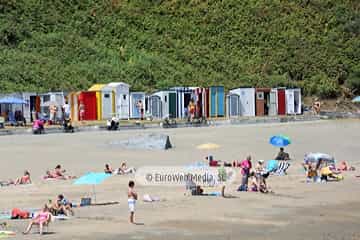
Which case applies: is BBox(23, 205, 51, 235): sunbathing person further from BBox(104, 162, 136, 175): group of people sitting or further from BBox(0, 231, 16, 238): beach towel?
BBox(104, 162, 136, 175): group of people sitting

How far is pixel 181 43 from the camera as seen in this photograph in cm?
5931

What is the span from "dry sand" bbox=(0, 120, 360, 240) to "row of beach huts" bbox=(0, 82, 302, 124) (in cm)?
965

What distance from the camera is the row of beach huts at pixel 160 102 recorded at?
40.7m

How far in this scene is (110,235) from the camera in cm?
1380

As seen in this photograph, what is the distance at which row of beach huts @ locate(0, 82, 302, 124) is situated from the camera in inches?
1602

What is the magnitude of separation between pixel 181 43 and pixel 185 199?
138ft

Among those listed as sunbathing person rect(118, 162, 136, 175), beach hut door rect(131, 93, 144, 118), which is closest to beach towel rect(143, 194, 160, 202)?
sunbathing person rect(118, 162, 136, 175)

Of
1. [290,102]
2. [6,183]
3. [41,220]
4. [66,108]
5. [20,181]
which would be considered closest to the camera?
[41,220]

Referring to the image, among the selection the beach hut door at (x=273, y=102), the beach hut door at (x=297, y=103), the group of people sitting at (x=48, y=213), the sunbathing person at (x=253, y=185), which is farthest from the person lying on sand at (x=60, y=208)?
the beach hut door at (x=297, y=103)

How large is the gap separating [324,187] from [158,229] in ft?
22.2

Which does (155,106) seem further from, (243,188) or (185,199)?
(185,199)

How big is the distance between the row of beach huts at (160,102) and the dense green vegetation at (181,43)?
4790mm

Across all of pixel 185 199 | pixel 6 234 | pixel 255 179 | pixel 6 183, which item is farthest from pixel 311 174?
pixel 6 234

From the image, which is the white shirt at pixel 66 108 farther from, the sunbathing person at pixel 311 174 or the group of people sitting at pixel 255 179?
the group of people sitting at pixel 255 179
